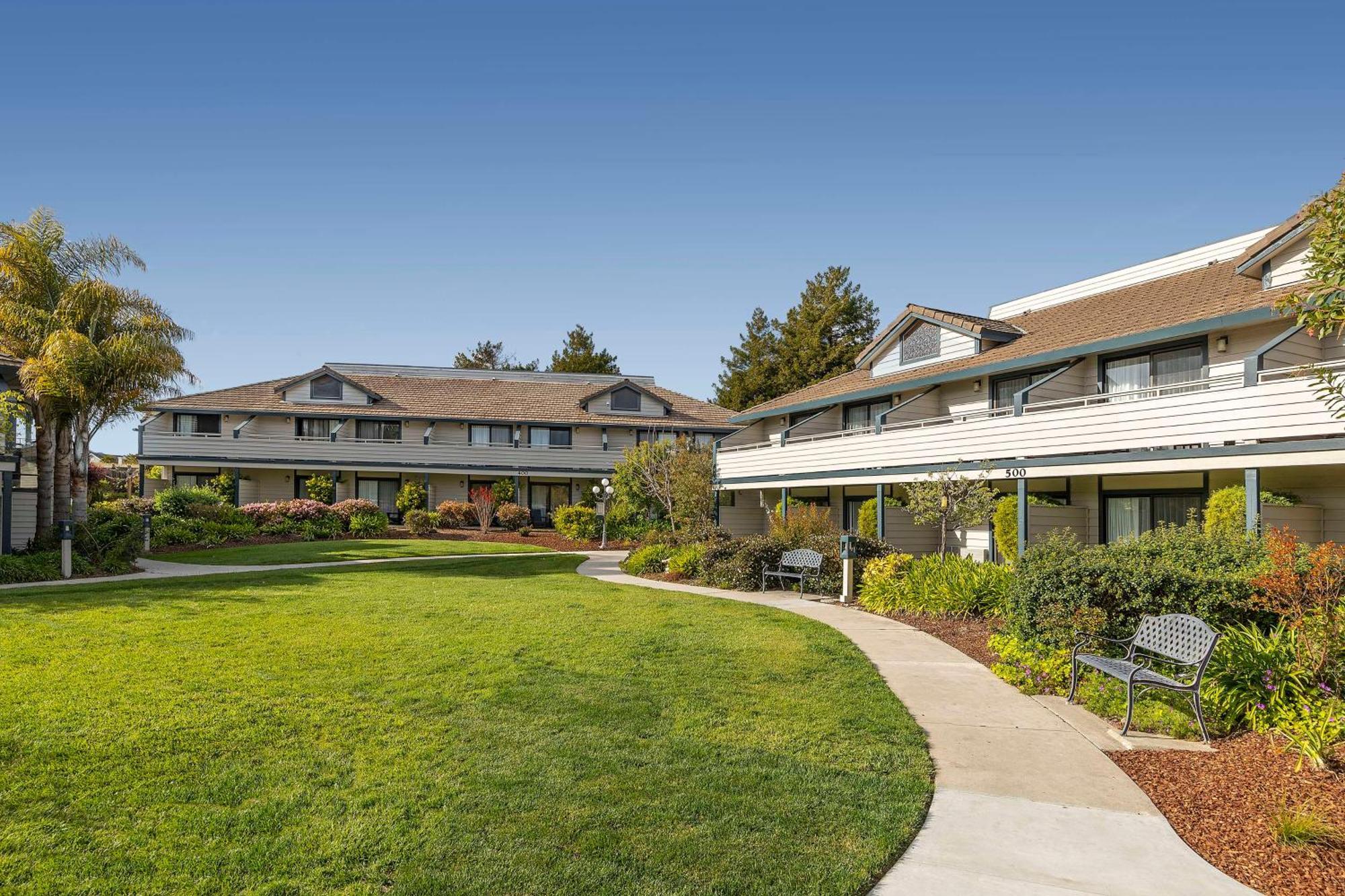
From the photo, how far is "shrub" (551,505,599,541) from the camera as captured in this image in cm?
3372

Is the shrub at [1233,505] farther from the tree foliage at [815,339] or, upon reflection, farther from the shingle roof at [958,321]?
the tree foliage at [815,339]

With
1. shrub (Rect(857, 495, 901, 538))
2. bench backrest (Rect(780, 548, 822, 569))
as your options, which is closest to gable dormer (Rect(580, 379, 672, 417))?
shrub (Rect(857, 495, 901, 538))

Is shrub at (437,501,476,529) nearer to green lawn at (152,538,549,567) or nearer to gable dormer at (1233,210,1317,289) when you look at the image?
green lawn at (152,538,549,567)

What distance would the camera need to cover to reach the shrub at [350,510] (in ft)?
112

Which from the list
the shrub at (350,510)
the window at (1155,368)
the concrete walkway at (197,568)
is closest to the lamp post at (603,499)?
the concrete walkway at (197,568)

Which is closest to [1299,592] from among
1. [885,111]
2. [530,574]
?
[885,111]

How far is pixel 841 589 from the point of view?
16969 millimetres

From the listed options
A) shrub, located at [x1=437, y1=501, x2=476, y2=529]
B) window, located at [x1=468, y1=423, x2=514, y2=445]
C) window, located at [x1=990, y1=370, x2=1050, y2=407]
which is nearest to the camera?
window, located at [x1=990, y1=370, x2=1050, y2=407]

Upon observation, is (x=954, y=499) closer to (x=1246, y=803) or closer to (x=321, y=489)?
(x=1246, y=803)

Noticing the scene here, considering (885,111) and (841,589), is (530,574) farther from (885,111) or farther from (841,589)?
(885,111)

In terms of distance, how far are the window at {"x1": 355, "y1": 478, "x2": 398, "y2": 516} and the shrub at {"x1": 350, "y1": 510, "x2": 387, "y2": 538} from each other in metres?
5.03

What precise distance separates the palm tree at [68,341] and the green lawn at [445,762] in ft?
39.1

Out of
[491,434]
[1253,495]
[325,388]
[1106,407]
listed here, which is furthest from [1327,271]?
[325,388]

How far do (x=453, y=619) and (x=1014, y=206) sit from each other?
52.6 feet
